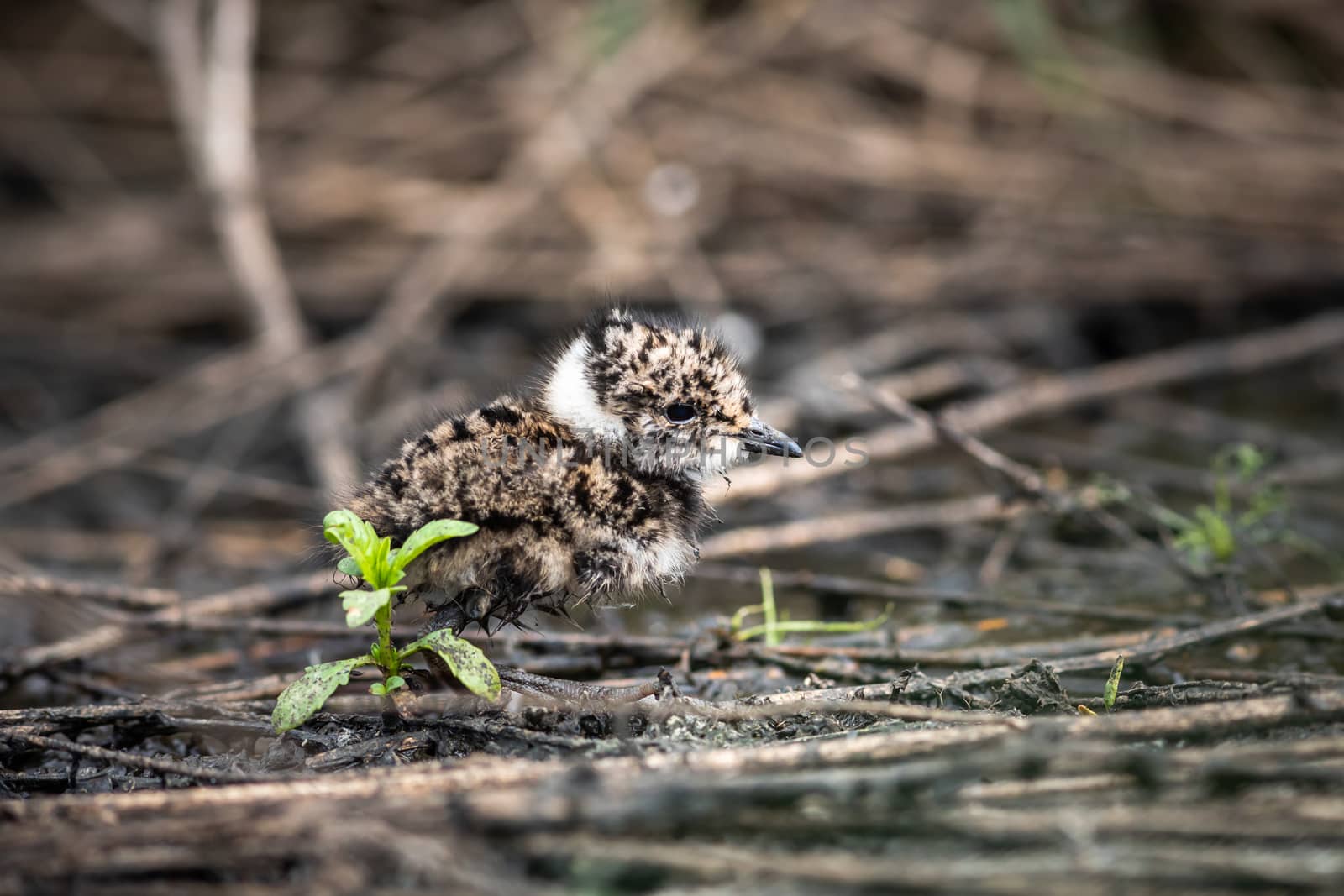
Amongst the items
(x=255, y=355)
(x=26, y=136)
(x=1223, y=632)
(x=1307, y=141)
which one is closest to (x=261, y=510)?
(x=255, y=355)

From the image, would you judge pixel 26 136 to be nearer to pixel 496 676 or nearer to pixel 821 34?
pixel 821 34

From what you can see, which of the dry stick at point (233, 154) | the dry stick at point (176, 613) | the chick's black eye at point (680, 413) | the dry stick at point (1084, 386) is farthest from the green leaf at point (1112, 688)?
the dry stick at point (233, 154)

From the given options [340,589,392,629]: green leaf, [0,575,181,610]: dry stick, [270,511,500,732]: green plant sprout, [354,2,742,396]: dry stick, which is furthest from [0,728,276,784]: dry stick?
[354,2,742,396]: dry stick

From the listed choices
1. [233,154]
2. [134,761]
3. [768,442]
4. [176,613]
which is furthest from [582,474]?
[233,154]

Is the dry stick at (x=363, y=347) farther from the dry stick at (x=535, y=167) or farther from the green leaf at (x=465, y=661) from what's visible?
the green leaf at (x=465, y=661)

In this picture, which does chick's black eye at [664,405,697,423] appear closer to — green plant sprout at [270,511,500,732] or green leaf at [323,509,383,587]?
green plant sprout at [270,511,500,732]
